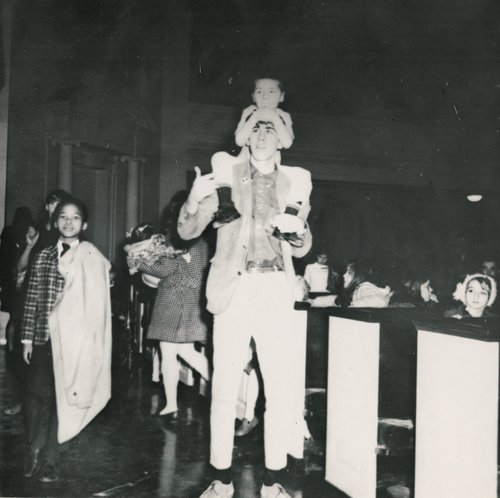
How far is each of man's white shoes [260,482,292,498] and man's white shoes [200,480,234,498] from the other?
15 cm

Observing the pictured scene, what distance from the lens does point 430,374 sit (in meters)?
2.11

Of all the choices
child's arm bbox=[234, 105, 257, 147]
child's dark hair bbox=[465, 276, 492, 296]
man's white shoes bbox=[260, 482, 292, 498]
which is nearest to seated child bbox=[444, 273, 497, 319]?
child's dark hair bbox=[465, 276, 492, 296]

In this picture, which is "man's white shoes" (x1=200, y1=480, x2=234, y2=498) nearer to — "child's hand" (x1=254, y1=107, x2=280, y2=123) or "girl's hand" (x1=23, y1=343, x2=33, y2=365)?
"girl's hand" (x1=23, y1=343, x2=33, y2=365)

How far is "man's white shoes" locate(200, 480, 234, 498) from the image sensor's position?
7.74ft

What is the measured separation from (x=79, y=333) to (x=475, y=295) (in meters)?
2.27

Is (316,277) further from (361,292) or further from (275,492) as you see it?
(275,492)

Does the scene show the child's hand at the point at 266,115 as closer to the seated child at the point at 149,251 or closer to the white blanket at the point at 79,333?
the white blanket at the point at 79,333

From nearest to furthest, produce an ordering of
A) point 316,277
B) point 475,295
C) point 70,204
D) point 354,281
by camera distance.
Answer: point 70,204
point 475,295
point 354,281
point 316,277

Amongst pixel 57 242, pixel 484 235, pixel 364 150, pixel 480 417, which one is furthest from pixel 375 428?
pixel 484 235

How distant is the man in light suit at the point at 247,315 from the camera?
2393 millimetres

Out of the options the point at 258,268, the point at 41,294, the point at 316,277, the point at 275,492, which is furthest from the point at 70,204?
the point at 316,277

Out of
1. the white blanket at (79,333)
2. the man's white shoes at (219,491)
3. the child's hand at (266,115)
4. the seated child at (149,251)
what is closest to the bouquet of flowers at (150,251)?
the seated child at (149,251)

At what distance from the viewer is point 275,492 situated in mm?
2375

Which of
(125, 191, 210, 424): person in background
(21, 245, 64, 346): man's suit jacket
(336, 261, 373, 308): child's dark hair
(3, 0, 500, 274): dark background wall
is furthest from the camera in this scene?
(3, 0, 500, 274): dark background wall
